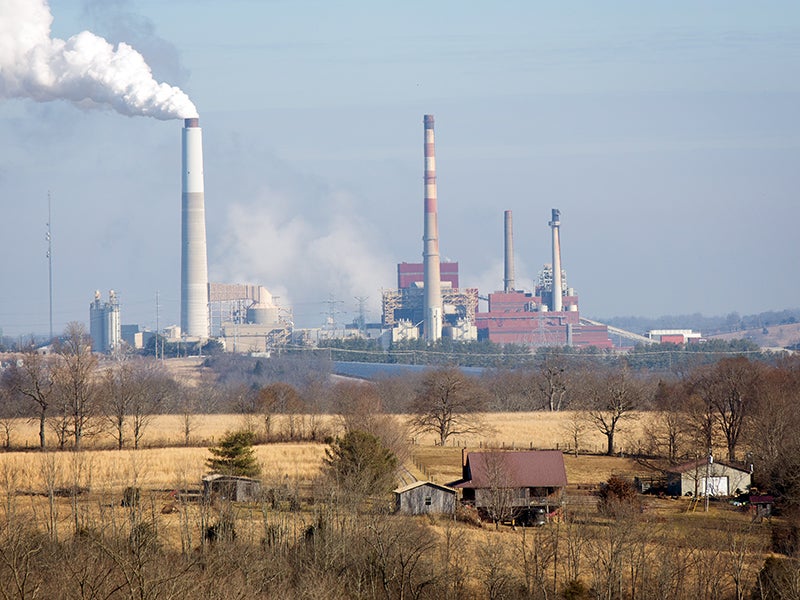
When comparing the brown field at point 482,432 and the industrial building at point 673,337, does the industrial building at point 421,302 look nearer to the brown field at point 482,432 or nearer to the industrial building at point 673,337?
the industrial building at point 673,337

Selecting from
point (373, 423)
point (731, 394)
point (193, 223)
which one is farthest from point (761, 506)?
point (193, 223)

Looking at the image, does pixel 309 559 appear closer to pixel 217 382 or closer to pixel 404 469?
pixel 404 469

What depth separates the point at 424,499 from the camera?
2822 centimetres

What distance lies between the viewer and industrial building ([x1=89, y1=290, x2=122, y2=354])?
119 metres

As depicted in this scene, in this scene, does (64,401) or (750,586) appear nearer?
(750,586)

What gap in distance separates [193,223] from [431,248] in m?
20.9

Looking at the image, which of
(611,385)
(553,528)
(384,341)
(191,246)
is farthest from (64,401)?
(384,341)

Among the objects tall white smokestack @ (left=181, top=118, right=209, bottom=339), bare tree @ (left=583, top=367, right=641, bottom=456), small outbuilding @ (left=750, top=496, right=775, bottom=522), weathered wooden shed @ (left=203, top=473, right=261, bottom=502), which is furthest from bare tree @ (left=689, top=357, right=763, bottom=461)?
tall white smokestack @ (left=181, top=118, right=209, bottom=339)

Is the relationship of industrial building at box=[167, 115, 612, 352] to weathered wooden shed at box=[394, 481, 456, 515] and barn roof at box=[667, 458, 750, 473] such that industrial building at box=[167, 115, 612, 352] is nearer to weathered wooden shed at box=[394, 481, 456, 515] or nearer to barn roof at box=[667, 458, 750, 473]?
barn roof at box=[667, 458, 750, 473]

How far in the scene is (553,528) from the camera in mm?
25984

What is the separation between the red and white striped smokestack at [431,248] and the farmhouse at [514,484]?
79.4 metres

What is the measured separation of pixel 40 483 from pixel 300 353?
77845mm

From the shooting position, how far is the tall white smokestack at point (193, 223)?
102 m

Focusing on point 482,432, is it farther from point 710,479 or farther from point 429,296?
point 429,296
